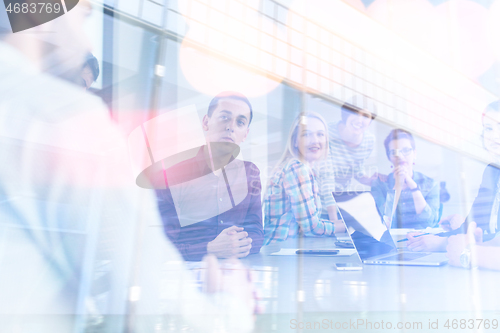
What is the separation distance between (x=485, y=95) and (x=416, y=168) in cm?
165

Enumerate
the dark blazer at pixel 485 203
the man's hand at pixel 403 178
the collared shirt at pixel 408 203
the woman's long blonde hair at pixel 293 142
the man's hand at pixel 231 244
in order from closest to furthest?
the man's hand at pixel 231 244 < the woman's long blonde hair at pixel 293 142 < the collared shirt at pixel 408 203 < the man's hand at pixel 403 178 < the dark blazer at pixel 485 203

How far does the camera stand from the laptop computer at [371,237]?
3541 mm

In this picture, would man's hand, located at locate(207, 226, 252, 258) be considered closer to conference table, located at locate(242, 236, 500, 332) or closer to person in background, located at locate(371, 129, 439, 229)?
conference table, located at locate(242, 236, 500, 332)

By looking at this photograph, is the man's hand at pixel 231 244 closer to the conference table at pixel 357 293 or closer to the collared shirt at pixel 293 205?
the conference table at pixel 357 293

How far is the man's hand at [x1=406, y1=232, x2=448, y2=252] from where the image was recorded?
3793 millimetres

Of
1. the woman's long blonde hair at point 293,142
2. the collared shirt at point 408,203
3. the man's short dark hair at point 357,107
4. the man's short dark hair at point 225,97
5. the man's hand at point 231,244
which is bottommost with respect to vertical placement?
the man's hand at point 231,244

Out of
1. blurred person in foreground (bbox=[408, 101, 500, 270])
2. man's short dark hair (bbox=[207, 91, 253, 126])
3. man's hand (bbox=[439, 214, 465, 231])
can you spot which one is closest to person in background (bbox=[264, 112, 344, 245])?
man's short dark hair (bbox=[207, 91, 253, 126])

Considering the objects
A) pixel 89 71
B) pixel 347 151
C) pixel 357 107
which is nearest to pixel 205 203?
pixel 89 71

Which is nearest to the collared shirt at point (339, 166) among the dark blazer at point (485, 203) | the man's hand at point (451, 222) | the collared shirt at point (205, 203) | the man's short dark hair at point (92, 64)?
the collared shirt at point (205, 203)

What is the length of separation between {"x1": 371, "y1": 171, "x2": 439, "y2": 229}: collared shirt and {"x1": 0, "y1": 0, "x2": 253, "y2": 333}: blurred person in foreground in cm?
207

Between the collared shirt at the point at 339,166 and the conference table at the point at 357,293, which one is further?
the collared shirt at the point at 339,166

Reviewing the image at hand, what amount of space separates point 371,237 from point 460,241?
1.24 metres

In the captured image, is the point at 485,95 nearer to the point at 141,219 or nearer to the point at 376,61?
the point at 376,61

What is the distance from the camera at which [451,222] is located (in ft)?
13.1
